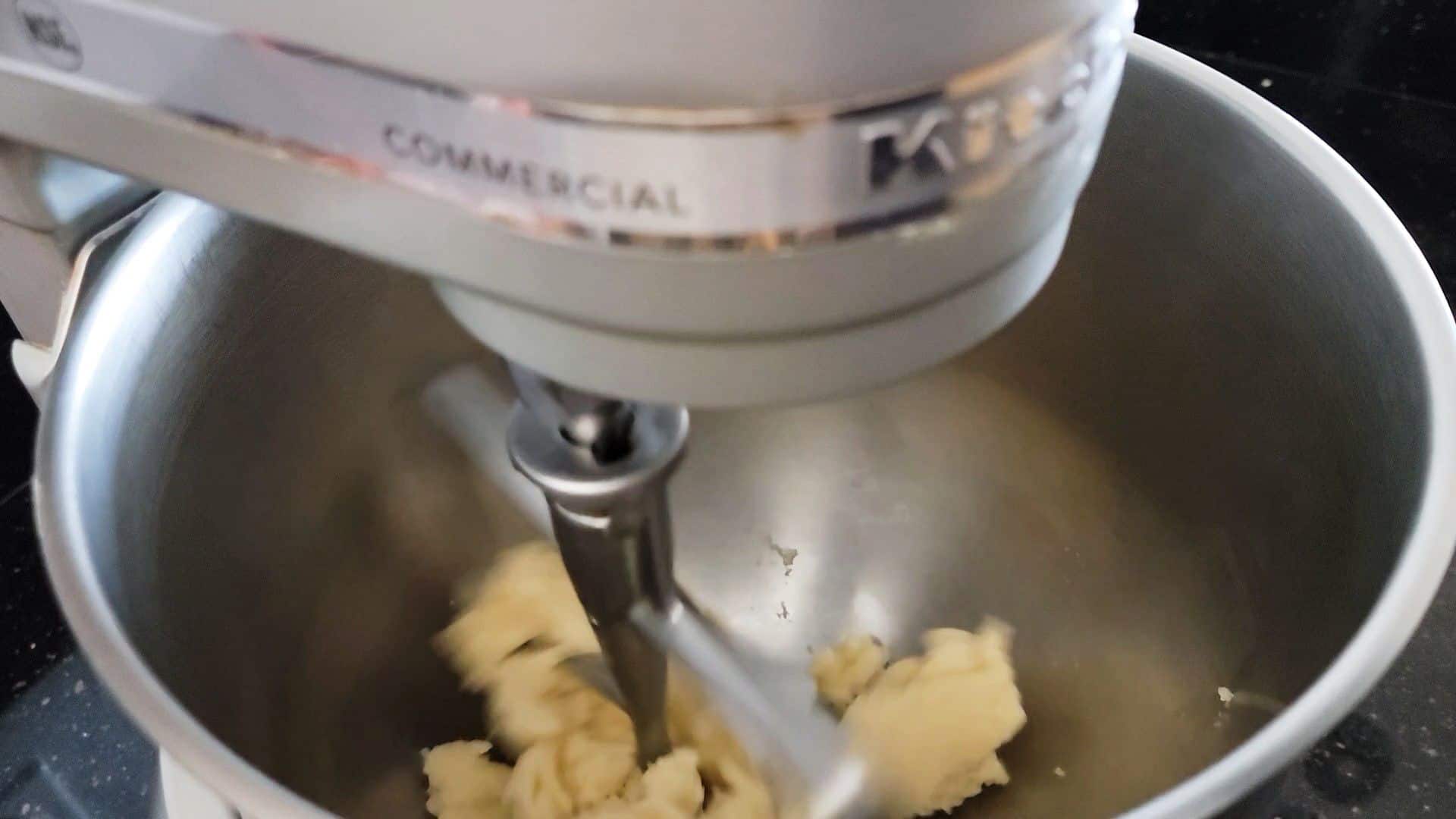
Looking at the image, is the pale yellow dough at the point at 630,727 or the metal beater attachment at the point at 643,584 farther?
the pale yellow dough at the point at 630,727

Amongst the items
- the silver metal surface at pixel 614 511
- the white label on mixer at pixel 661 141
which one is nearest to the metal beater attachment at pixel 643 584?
the silver metal surface at pixel 614 511

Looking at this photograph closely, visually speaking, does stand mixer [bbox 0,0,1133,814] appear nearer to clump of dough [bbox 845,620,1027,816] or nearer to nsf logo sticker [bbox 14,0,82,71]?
nsf logo sticker [bbox 14,0,82,71]

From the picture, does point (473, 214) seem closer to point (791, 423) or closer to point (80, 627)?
point (80, 627)

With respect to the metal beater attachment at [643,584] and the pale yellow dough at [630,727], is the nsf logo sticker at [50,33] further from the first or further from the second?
the pale yellow dough at [630,727]

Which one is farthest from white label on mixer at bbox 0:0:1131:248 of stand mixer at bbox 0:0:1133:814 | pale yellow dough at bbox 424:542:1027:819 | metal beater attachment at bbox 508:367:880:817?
pale yellow dough at bbox 424:542:1027:819

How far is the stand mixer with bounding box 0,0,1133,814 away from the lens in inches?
8.9

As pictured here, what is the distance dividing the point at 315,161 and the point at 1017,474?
1.33 ft

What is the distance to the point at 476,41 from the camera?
0.23 m

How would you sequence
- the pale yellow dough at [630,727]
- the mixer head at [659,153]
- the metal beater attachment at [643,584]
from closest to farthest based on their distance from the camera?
the mixer head at [659,153] < the metal beater attachment at [643,584] < the pale yellow dough at [630,727]

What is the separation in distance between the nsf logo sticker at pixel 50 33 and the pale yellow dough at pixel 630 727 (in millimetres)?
325

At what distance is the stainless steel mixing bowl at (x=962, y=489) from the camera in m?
0.40

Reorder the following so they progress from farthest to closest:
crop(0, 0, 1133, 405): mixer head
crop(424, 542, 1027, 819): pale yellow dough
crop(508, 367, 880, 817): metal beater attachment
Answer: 1. crop(424, 542, 1027, 819): pale yellow dough
2. crop(508, 367, 880, 817): metal beater attachment
3. crop(0, 0, 1133, 405): mixer head

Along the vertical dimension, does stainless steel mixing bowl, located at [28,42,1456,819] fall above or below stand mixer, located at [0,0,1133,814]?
below

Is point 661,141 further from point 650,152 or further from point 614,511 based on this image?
point 614,511
